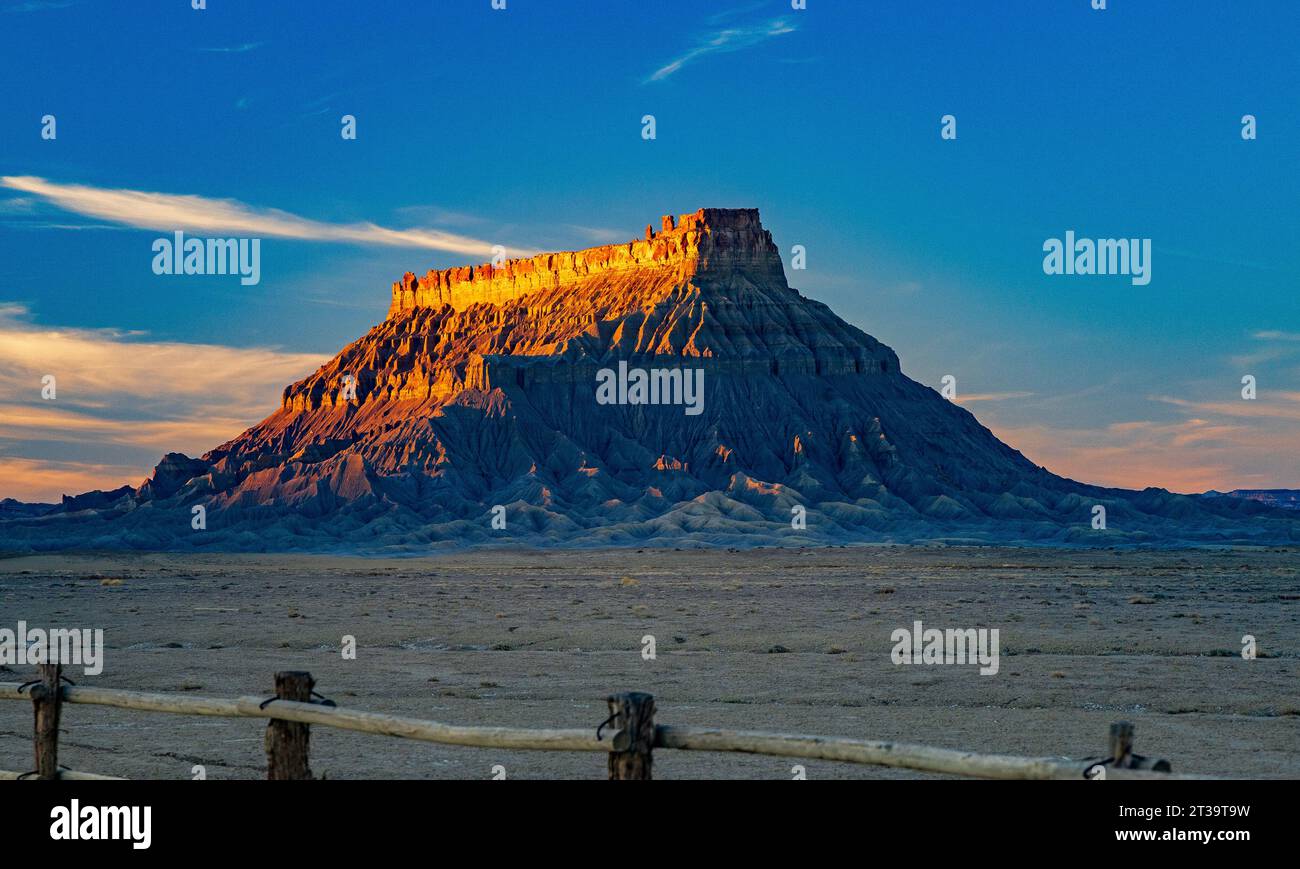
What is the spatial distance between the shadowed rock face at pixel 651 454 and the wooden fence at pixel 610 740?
112 m

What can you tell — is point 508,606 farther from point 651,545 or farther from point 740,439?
point 740,439

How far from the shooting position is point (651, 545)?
122m

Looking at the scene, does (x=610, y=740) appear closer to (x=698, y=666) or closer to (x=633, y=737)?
(x=633, y=737)

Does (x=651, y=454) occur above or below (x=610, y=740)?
above

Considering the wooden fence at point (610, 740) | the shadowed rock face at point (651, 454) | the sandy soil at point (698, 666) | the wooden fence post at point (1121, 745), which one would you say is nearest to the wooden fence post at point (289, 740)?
the wooden fence at point (610, 740)

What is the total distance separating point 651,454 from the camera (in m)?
152

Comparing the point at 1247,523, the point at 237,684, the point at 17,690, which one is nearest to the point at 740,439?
the point at 1247,523

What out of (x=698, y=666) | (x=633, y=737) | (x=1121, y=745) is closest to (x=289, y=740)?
(x=633, y=737)

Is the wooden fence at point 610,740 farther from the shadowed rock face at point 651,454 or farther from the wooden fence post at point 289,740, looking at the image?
the shadowed rock face at point 651,454

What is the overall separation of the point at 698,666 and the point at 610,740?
51.2 ft

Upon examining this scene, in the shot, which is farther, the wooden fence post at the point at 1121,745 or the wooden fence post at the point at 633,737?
the wooden fence post at the point at 633,737

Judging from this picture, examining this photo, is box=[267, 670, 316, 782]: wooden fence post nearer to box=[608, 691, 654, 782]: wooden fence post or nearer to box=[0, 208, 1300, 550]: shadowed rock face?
box=[608, 691, 654, 782]: wooden fence post

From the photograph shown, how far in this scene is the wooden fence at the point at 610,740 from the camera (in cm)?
711
